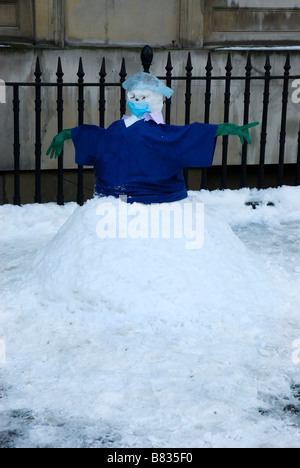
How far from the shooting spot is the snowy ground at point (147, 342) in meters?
3.34

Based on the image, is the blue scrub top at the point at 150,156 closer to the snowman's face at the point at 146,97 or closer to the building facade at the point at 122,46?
the snowman's face at the point at 146,97

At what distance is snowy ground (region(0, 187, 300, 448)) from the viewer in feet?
11.0

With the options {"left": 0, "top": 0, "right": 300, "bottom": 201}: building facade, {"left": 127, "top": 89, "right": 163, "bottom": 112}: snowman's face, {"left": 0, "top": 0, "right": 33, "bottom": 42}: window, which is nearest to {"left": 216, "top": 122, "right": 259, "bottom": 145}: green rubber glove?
{"left": 127, "top": 89, "right": 163, "bottom": 112}: snowman's face

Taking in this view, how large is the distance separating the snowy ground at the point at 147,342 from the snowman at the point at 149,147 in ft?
0.59

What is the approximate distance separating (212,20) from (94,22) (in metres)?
1.48

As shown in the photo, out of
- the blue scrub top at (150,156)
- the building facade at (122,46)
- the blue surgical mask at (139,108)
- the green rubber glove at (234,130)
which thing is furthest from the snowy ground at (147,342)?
the building facade at (122,46)

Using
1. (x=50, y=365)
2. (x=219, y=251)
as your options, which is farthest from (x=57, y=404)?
(x=219, y=251)

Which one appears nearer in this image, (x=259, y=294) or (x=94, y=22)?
(x=259, y=294)

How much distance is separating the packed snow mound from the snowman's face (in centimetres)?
70

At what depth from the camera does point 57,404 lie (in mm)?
3533

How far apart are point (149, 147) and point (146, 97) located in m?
0.34

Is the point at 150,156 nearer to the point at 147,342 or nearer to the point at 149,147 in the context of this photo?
the point at 149,147
